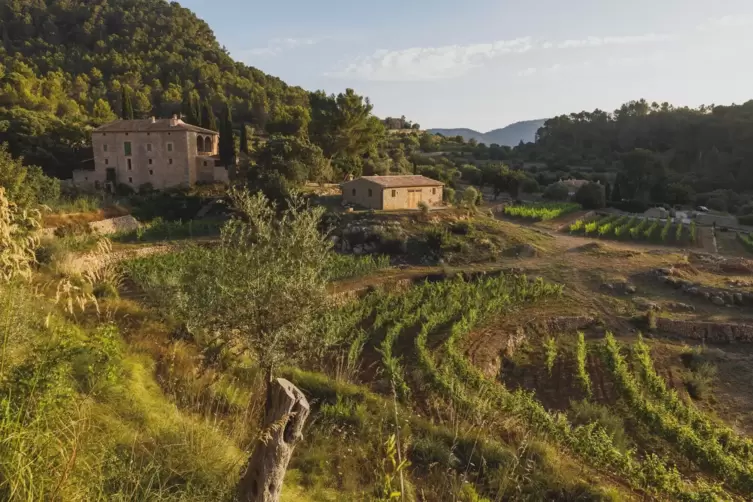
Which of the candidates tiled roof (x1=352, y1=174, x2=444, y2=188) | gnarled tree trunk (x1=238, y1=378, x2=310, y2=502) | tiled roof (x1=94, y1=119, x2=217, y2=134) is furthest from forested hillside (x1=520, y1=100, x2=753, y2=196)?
gnarled tree trunk (x1=238, y1=378, x2=310, y2=502)

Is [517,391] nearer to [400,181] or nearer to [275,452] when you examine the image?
[275,452]

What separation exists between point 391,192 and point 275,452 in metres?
28.4

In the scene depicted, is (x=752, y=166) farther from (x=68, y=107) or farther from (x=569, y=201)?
(x=68, y=107)

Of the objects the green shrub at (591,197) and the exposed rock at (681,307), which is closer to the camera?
the exposed rock at (681,307)

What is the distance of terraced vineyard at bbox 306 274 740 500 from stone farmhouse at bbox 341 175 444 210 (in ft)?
37.6

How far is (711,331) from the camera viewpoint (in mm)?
18844

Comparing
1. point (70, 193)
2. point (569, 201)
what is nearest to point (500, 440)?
point (70, 193)

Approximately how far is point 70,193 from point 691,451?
36.0m

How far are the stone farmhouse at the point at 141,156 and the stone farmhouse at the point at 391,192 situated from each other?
13666mm

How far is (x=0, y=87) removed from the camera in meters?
49.6

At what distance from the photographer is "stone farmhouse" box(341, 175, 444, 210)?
105 feet

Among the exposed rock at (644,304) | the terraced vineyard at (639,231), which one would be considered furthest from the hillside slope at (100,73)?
the exposed rock at (644,304)

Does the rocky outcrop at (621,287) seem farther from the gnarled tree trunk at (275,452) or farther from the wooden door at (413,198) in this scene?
the gnarled tree trunk at (275,452)

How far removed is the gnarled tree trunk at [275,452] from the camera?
174 inches
